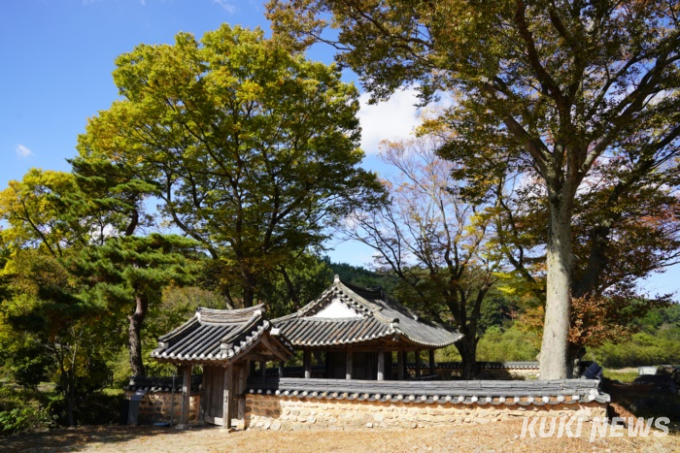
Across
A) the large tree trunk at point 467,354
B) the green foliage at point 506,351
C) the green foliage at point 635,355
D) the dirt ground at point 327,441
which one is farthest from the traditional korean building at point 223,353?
the green foliage at point 635,355

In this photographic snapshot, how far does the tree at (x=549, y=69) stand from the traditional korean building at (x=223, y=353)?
687 cm

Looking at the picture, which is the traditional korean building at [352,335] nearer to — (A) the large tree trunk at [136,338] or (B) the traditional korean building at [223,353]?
(B) the traditional korean building at [223,353]

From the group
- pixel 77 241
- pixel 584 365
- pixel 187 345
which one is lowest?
pixel 584 365

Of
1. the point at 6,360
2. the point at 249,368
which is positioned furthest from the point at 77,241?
the point at 249,368

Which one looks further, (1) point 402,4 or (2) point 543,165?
(2) point 543,165

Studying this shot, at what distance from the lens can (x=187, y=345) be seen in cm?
1170

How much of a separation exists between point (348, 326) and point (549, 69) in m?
9.41

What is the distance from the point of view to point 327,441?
9.41 m

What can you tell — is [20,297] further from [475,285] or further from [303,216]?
[475,285]

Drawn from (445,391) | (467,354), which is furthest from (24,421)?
(467,354)

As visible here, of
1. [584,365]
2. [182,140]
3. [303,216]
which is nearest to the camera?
[182,140]

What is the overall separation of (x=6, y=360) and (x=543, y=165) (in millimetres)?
19190

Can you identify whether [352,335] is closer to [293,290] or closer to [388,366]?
[388,366]

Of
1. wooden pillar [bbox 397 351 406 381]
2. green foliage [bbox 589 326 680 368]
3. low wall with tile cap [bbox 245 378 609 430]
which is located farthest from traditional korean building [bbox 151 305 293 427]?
green foliage [bbox 589 326 680 368]
